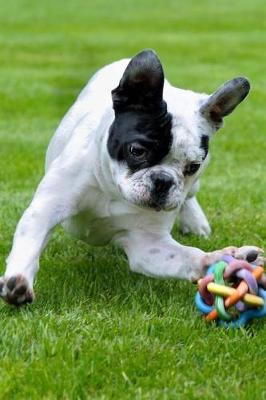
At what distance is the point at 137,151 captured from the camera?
4.56 metres

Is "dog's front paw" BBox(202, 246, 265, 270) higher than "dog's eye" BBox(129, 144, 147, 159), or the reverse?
"dog's eye" BBox(129, 144, 147, 159)

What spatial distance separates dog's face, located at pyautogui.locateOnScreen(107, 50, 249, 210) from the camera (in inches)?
177

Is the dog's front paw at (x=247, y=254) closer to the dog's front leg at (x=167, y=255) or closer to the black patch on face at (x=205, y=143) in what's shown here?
the dog's front leg at (x=167, y=255)

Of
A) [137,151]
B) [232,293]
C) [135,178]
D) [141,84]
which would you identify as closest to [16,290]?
[135,178]

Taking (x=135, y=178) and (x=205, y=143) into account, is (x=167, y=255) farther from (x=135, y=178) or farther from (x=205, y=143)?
(x=205, y=143)

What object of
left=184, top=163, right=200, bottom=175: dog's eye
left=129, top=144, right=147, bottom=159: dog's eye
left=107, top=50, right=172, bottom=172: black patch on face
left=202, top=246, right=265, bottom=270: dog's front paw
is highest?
left=107, top=50, right=172, bottom=172: black patch on face

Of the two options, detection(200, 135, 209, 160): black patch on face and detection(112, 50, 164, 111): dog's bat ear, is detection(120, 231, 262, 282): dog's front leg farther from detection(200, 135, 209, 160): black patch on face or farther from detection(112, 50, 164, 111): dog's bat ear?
detection(112, 50, 164, 111): dog's bat ear

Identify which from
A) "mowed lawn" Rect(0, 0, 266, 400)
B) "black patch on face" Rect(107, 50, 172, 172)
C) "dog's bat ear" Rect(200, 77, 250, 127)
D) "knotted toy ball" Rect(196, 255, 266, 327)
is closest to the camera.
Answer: "mowed lawn" Rect(0, 0, 266, 400)

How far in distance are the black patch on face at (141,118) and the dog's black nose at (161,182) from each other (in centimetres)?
10

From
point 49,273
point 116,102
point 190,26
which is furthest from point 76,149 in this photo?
point 190,26

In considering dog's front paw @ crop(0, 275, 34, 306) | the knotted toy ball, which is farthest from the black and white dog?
the knotted toy ball

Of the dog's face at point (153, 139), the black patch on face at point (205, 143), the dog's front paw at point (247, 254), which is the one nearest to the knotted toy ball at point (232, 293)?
the dog's front paw at point (247, 254)

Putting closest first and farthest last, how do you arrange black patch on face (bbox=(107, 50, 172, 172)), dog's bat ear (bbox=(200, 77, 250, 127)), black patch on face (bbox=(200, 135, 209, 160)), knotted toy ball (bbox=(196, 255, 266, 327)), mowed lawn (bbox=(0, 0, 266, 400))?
1. mowed lawn (bbox=(0, 0, 266, 400))
2. knotted toy ball (bbox=(196, 255, 266, 327))
3. black patch on face (bbox=(107, 50, 172, 172))
4. black patch on face (bbox=(200, 135, 209, 160))
5. dog's bat ear (bbox=(200, 77, 250, 127))

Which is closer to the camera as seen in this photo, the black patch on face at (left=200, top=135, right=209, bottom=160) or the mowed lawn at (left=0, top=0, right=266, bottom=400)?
the mowed lawn at (left=0, top=0, right=266, bottom=400)
